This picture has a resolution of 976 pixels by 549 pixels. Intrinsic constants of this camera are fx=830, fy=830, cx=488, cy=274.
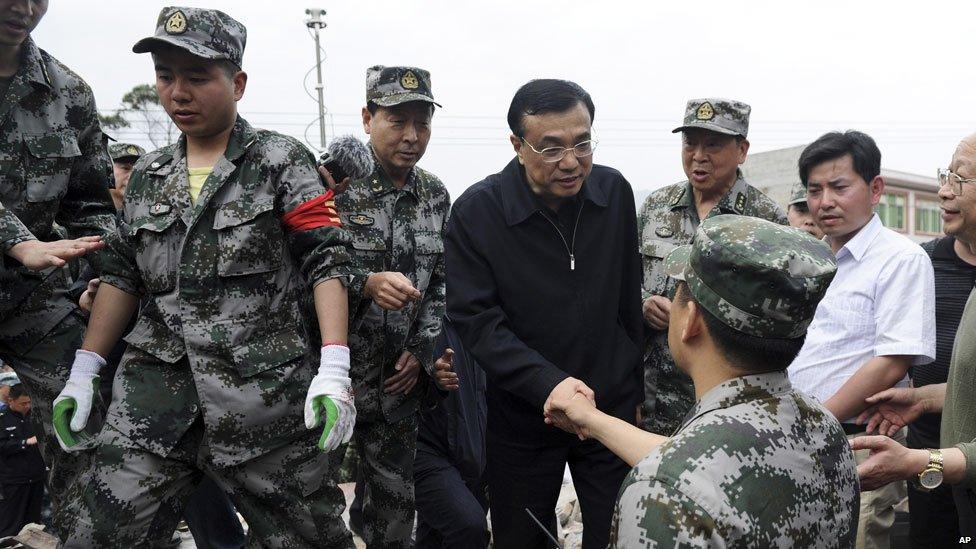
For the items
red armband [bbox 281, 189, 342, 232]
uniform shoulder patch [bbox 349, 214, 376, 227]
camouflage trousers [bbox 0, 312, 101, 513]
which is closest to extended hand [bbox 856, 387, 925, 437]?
red armband [bbox 281, 189, 342, 232]

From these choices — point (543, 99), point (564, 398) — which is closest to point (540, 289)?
point (564, 398)

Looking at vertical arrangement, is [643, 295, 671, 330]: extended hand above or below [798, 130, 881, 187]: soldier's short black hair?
below

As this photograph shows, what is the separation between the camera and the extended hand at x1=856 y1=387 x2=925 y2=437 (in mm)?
3436

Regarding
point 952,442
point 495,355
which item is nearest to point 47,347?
point 495,355

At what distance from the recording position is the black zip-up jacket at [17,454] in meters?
6.67

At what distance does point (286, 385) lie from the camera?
2998mm

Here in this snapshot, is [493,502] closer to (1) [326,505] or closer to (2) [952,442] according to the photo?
(1) [326,505]

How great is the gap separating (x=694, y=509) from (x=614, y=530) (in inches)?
9.3

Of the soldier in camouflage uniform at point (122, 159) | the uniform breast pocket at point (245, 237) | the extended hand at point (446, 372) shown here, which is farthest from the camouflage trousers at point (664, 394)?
the soldier in camouflage uniform at point (122, 159)

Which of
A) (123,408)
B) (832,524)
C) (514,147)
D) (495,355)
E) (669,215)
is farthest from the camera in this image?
(669,215)

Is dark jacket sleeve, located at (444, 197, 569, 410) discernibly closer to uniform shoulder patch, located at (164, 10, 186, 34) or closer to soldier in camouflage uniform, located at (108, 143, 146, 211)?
uniform shoulder patch, located at (164, 10, 186, 34)

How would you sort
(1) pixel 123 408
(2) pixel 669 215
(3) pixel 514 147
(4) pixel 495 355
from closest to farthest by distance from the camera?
1. (1) pixel 123 408
2. (4) pixel 495 355
3. (3) pixel 514 147
4. (2) pixel 669 215

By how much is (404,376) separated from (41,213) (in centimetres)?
181

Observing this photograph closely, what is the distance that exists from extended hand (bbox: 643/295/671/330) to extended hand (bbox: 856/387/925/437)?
0.94m
